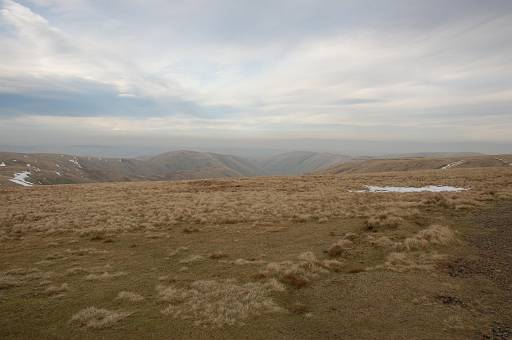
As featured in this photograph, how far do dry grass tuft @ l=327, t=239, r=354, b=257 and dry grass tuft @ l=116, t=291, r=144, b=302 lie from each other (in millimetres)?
9819

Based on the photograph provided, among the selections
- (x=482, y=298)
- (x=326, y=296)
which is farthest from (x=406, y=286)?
(x=326, y=296)

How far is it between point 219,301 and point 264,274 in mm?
3278

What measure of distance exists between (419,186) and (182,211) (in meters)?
32.8

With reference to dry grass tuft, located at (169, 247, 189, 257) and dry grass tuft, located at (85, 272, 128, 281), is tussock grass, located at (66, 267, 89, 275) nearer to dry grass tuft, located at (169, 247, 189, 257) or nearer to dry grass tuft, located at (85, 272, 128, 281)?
dry grass tuft, located at (85, 272, 128, 281)

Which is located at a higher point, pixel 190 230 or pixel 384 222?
pixel 384 222

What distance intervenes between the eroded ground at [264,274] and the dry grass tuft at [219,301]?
0.06m

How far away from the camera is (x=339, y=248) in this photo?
1805 centimetres

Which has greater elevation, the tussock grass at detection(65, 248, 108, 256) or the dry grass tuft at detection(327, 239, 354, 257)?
the dry grass tuft at detection(327, 239, 354, 257)

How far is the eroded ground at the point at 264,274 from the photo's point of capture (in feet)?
33.9

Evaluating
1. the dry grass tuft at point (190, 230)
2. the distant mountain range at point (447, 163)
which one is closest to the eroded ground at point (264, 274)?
the dry grass tuft at point (190, 230)

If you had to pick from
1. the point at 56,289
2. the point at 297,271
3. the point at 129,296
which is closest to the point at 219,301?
the point at 129,296

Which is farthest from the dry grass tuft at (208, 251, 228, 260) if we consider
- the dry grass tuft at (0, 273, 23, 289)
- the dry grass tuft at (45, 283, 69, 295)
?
the dry grass tuft at (0, 273, 23, 289)

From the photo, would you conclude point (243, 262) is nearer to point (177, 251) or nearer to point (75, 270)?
point (177, 251)

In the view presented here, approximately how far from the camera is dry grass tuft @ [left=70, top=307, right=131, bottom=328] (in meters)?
10.5
